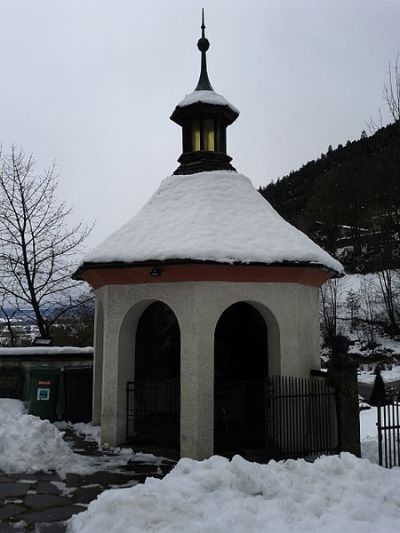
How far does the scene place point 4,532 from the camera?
5.00 meters

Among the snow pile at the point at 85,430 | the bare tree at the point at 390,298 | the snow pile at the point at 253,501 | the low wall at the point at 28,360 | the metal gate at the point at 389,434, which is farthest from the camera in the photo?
the bare tree at the point at 390,298

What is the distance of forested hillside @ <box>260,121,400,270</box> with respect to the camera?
1481 inches

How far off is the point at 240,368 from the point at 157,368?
185cm

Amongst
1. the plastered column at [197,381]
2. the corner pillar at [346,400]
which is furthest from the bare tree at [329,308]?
the plastered column at [197,381]

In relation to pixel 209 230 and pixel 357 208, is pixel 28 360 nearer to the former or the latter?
pixel 209 230

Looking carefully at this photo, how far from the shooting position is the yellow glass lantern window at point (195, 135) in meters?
11.7

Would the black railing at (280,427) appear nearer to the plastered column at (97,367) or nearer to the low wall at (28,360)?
the plastered column at (97,367)

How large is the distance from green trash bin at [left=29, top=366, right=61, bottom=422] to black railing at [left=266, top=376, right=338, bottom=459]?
466 cm

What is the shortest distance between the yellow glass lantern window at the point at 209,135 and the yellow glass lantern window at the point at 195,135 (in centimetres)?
16

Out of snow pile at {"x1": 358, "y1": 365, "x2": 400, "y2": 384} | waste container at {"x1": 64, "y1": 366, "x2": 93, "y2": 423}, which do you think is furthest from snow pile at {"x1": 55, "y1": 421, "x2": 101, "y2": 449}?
snow pile at {"x1": 358, "y1": 365, "x2": 400, "y2": 384}

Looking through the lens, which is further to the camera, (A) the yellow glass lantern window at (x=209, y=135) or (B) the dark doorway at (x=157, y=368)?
(A) the yellow glass lantern window at (x=209, y=135)

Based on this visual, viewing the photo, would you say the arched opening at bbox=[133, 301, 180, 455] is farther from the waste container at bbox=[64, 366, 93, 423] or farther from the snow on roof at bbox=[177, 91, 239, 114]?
the snow on roof at bbox=[177, 91, 239, 114]

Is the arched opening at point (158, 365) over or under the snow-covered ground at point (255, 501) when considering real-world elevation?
over

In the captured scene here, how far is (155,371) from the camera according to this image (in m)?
11.4
